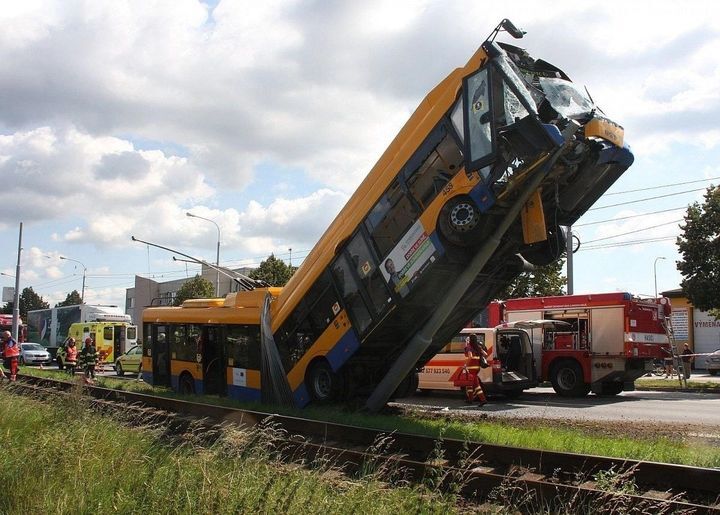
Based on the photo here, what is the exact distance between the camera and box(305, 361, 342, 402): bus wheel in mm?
11078

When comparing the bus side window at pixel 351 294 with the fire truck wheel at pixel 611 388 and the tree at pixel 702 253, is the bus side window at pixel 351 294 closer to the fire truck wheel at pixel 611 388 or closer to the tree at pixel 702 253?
the fire truck wheel at pixel 611 388

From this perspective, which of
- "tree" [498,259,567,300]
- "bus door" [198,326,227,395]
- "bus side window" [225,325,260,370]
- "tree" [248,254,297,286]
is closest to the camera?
"bus side window" [225,325,260,370]

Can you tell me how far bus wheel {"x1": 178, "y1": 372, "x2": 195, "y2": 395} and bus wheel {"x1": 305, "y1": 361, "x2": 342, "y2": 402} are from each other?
4889mm

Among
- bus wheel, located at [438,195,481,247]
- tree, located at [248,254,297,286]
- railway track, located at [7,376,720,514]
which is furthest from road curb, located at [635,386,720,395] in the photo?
tree, located at [248,254,297,286]

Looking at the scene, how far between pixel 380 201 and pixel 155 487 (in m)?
6.01

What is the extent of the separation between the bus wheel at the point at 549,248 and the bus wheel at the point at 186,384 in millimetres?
8793

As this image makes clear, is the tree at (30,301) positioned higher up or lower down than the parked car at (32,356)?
higher up

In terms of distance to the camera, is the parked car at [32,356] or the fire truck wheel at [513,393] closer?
the fire truck wheel at [513,393]

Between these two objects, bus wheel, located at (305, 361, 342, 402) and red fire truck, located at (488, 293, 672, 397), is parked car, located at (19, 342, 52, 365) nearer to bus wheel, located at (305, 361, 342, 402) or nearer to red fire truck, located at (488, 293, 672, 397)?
red fire truck, located at (488, 293, 672, 397)

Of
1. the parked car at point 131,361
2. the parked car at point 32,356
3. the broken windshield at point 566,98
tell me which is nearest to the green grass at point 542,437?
the broken windshield at point 566,98

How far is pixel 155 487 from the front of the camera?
501cm

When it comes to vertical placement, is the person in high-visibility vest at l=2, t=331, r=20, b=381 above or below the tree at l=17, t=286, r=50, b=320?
below

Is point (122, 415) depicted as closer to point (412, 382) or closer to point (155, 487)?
point (155, 487)

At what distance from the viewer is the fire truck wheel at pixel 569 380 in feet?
57.2
